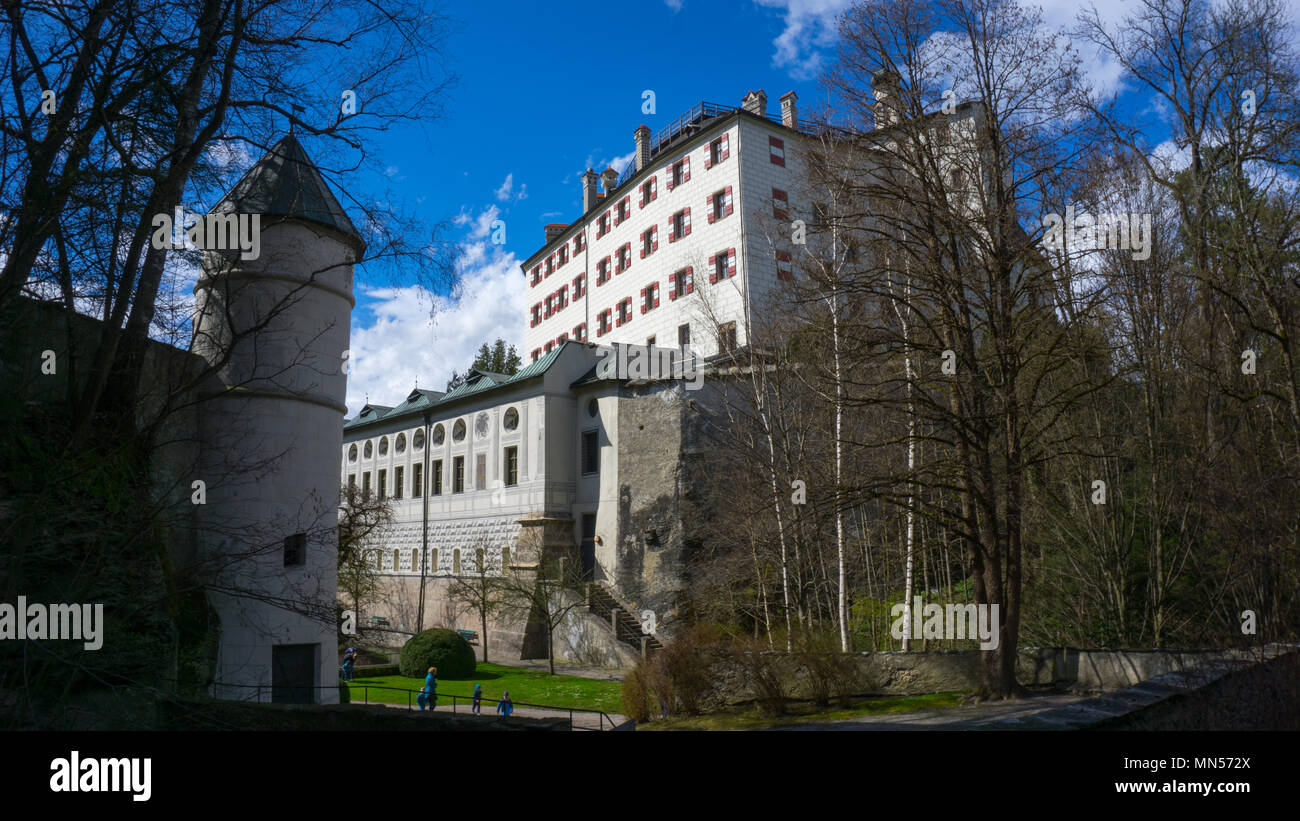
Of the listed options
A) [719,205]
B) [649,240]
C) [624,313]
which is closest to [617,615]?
[624,313]

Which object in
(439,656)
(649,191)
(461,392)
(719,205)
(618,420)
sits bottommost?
(439,656)

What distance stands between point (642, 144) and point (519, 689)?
100 ft

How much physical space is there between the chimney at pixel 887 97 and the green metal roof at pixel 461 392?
22.9 meters

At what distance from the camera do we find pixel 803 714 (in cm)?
1541

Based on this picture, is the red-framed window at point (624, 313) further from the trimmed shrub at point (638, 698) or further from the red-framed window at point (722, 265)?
the trimmed shrub at point (638, 698)

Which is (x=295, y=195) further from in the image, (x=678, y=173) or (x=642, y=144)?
(x=642, y=144)

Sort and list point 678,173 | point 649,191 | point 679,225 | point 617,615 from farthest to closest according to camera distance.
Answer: point 649,191 < point 678,173 < point 679,225 < point 617,615

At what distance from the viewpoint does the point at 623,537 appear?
31.7 m

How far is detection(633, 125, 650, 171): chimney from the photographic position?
4453 cm

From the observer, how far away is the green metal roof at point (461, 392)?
3547 centimetres

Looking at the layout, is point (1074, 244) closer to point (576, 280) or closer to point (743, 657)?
point (743, 657)

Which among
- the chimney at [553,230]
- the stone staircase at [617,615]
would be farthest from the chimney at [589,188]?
the stone staircase at [617,615]

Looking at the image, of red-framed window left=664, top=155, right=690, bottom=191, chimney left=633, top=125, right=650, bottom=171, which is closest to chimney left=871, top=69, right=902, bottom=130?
red-framed window left=664, top=155, right=690, bottom=191

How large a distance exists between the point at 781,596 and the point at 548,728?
16.9m
